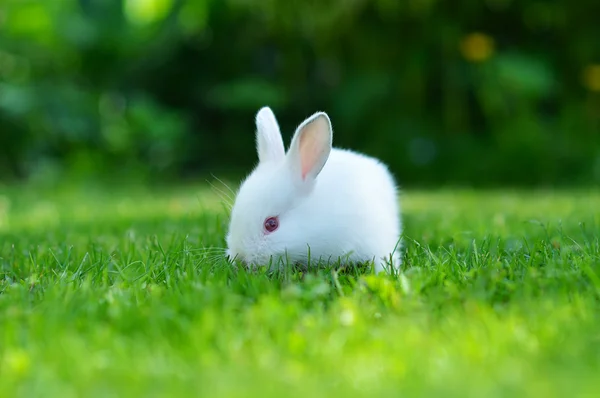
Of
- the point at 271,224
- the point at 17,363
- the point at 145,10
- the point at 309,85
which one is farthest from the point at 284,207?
the point at 145,10

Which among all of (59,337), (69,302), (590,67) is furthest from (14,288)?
(590,67)

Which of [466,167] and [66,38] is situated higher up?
[66,38]

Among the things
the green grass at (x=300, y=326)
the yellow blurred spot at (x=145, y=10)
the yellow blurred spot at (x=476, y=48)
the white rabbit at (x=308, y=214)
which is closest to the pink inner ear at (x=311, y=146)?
the white rabbit at (x=308, y=214)

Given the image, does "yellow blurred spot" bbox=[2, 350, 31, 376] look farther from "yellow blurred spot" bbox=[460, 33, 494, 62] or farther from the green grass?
"yellow blurred spot" bbox=[460, 33, 494, 62]

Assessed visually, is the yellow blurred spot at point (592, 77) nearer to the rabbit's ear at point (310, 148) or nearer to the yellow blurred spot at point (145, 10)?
the yellow blurred spot at point (145, 10)

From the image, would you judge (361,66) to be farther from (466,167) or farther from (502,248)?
(502,248)

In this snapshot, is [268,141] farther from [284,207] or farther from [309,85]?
[309,85]
